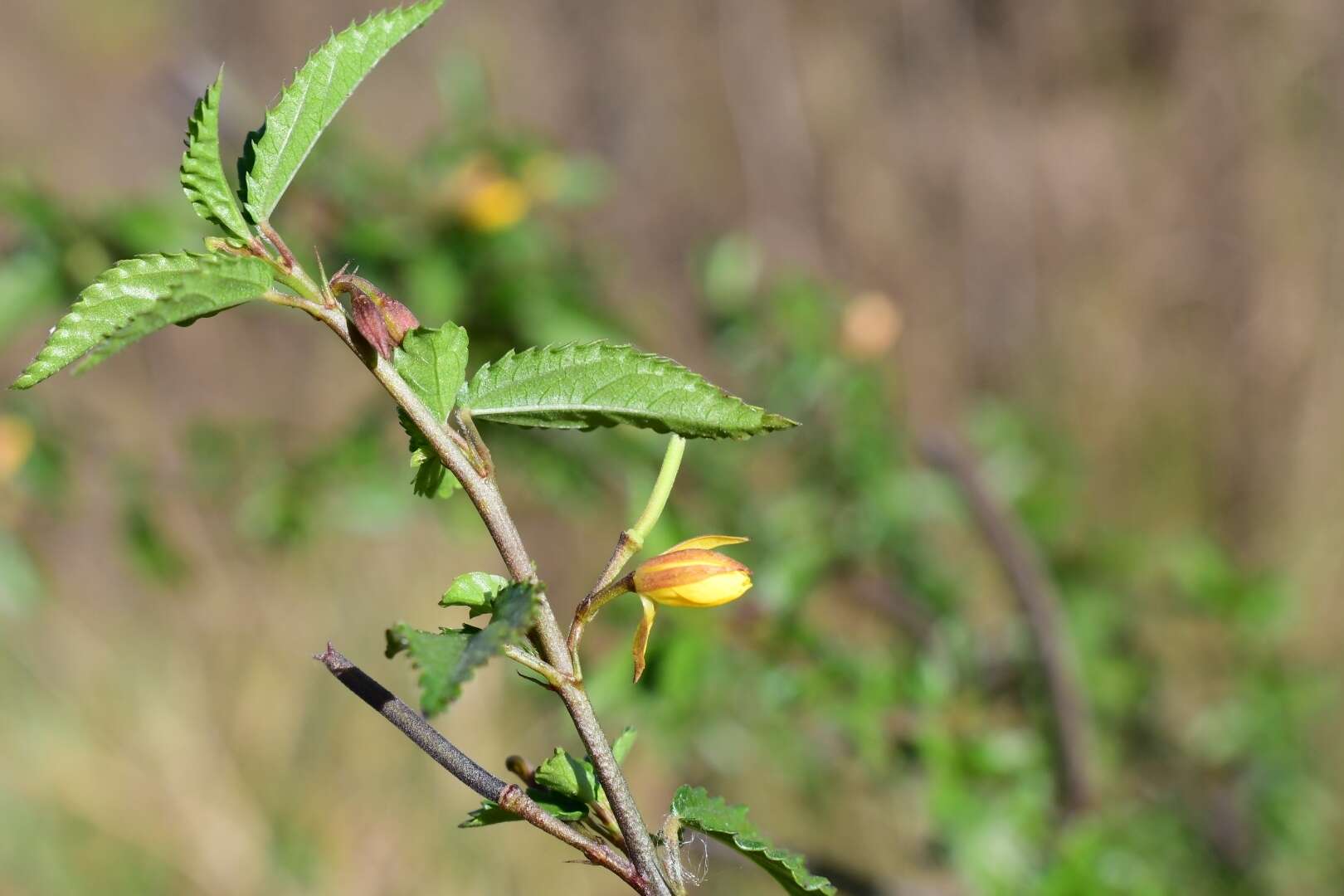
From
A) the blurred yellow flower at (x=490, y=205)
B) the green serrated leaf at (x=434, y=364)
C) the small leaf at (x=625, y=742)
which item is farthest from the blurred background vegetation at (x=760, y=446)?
the green serrated leaf at (x=434, y=364)

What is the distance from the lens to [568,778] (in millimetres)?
569

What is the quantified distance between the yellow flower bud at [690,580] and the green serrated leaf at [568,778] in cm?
11

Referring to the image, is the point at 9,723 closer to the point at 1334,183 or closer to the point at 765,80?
the point at 765,80

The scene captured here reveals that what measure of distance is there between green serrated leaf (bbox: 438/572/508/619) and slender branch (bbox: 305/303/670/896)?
0.04 m

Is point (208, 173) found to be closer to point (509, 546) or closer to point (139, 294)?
point (139, 294)

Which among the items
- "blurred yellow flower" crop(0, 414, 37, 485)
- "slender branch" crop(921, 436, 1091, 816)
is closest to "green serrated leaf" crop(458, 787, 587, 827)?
"slender branch" crop(921, 436, 1091, 816)

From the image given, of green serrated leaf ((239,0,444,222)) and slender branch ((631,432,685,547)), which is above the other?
green serrated leaf ((239,0,444,222))

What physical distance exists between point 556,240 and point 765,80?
9.46 ft

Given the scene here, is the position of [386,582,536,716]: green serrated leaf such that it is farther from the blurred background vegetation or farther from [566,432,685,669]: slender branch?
the blurred background vegetation

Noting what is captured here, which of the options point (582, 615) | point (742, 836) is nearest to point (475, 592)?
point (582, 615)

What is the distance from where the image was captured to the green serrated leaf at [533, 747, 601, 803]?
1.85ft

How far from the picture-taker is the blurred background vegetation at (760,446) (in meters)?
1.53

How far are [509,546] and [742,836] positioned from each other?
0.19 m

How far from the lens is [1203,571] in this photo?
188cm
